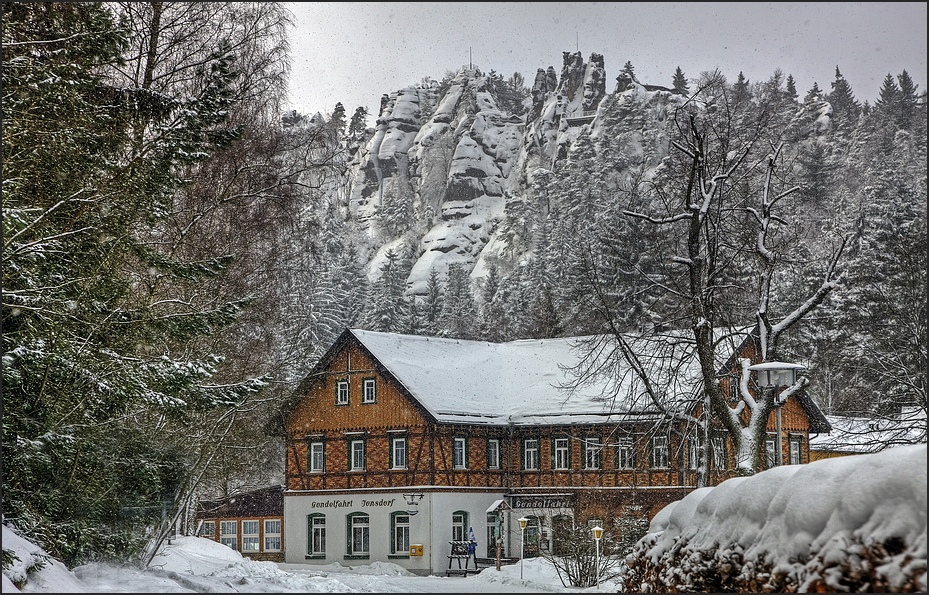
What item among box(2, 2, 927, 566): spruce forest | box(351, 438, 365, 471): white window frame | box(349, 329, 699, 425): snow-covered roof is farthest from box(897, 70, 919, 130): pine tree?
box(351, 438, 365, 471): white window frame

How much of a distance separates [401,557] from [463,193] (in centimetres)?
9208

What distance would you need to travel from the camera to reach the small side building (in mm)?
37188

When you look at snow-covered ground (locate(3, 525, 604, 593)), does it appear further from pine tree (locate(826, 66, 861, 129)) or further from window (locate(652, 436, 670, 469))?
pine tree (locate(826, 66, 861, 129))

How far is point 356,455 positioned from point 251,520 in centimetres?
652

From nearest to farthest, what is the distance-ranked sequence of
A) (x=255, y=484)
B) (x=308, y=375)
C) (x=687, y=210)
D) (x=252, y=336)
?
(x=687, y=210) → (x=252, y=336) → (x=308, y=375) → (x=255, y=484)

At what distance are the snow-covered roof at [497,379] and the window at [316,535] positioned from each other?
5.29 meters

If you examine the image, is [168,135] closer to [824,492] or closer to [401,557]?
[824,492]

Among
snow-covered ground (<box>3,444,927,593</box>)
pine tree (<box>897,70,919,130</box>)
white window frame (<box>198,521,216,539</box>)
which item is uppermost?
pine tree (<box>897,70,919,130</box>)

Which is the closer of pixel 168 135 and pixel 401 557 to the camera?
pixel 168 135

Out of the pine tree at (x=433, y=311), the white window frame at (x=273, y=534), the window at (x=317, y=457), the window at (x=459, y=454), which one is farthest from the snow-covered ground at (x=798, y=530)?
the pine tree at (x=433, y=311)

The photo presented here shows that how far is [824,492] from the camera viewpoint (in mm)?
6723

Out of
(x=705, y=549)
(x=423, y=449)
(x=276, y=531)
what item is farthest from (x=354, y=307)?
(x=705, y=549)

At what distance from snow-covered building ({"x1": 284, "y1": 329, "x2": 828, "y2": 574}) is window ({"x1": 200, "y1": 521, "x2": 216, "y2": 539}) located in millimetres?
7067

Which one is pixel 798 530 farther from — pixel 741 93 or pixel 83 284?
pixel 741 93
